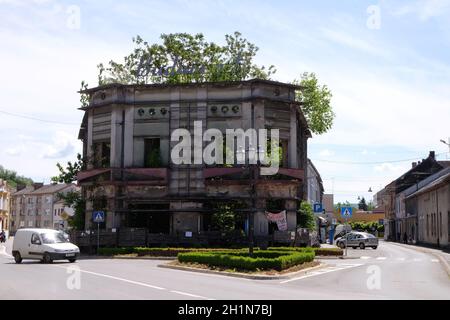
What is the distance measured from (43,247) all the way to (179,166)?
48.2ft

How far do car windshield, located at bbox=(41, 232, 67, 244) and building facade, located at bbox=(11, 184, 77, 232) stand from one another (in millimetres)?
92323

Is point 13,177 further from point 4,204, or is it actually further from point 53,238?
point 53,238

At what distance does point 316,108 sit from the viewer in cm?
6103

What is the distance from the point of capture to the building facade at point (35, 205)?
122 m

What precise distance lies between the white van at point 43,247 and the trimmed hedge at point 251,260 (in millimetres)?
5373

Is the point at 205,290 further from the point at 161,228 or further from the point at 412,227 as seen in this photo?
the point at 412,227

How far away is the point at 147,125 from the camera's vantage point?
4178cm

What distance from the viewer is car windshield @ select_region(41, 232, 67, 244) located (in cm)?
2798

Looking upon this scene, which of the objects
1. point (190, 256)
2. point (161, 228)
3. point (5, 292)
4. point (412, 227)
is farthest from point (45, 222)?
point (5, 292)

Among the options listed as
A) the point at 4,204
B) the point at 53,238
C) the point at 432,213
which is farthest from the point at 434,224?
the point at 4,204

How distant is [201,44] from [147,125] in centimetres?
1932

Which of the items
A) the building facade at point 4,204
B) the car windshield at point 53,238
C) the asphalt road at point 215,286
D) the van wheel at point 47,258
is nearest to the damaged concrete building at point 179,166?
the car windshield at point 53,238

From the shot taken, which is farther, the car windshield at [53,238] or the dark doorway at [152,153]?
the dark doorway at [152,153]

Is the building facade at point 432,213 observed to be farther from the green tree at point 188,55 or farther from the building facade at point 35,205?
the building facade at point 35,205
